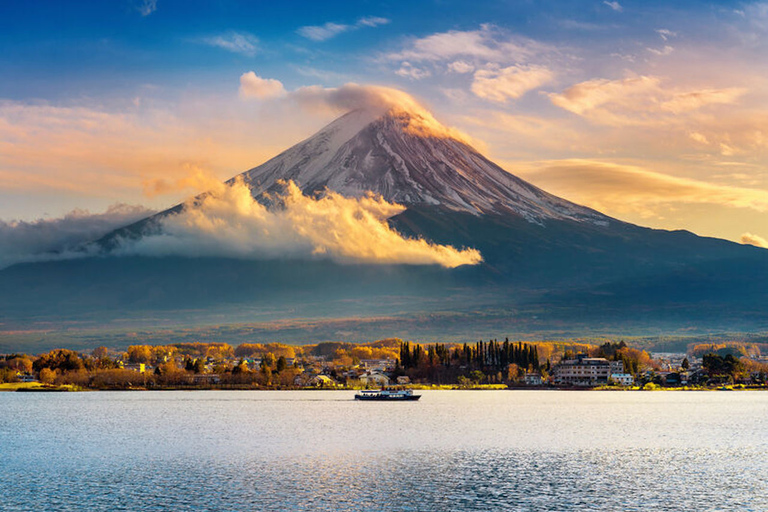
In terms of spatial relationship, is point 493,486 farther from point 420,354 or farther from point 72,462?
point 420,354

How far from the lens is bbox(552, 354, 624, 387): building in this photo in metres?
190

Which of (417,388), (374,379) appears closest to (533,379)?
(417,388)

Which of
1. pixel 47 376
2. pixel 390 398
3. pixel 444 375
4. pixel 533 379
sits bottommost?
pixel 390 398

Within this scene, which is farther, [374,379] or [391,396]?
[374,379]

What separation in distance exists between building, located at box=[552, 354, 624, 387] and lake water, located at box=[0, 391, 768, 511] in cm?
8745

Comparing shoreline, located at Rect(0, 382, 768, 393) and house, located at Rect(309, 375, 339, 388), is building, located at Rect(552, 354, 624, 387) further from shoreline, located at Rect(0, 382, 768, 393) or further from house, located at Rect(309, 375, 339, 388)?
house, located at Rect(309, 375, 339, 388)

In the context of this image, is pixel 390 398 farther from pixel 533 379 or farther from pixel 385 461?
pixel 385 461

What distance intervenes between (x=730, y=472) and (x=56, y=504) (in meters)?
34.7

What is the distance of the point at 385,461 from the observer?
58.6 metres

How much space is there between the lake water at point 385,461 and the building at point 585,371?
8745 centimetres

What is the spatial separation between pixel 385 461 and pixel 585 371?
138646 millimetres

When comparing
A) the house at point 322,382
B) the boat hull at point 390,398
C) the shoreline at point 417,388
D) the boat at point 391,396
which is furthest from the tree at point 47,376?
the boat hull at point 390,398

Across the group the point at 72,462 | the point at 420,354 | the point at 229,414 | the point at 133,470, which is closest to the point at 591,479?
the point at 133,470

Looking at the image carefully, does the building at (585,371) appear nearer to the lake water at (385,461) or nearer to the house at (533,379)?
the house at (533,379)
